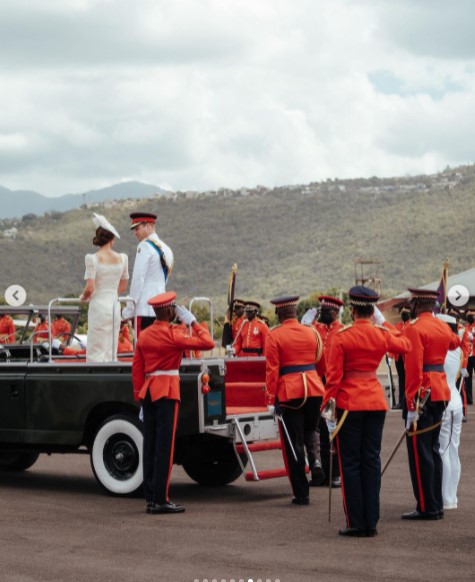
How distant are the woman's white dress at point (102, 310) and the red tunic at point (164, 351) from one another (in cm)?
164

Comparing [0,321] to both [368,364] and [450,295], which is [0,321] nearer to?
[368,364]

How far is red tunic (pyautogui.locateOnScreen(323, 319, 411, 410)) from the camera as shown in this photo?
9.91 meters

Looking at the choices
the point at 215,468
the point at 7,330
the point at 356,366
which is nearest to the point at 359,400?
the point at 356,366

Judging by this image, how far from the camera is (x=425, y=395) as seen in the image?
10.5 metres

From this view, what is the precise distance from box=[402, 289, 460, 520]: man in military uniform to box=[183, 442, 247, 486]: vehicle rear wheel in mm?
2632

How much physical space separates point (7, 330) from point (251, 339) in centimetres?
588

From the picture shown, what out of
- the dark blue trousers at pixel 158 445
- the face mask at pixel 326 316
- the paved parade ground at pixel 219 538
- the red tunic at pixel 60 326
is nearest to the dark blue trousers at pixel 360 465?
the paved parade ground at pixel 219 538

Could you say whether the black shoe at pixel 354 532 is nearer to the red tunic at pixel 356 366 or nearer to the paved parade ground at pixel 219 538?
the paved parade ground at pixel 219 538

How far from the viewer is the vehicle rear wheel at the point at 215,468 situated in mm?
12734

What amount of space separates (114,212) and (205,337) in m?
102

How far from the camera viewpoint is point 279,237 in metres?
105

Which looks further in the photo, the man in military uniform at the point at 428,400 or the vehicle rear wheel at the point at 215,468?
the vehicle rear wheel at the point at 215,468

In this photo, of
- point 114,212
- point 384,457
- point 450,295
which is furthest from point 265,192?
point 384,457

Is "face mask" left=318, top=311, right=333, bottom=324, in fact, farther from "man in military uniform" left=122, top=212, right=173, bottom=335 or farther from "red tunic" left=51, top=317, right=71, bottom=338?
"red tunic" left=51, top=317, right=71, bottom=338
